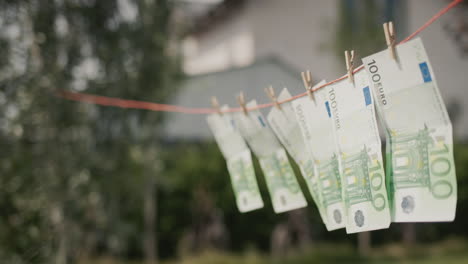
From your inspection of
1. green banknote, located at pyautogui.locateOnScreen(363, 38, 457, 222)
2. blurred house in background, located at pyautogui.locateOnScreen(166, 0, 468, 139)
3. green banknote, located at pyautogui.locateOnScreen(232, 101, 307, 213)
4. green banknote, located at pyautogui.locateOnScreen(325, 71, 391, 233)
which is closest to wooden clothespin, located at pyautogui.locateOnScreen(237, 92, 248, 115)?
green banknote, located at pyautogui.locateOnScreen(232, 101, 307, 213)

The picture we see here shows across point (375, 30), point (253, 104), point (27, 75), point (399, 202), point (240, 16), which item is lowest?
point (399, 202)

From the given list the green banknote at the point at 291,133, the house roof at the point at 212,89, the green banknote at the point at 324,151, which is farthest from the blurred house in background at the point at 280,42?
the green banknote at the point at 324,151

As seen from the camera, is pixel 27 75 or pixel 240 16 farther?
pixel 240 16

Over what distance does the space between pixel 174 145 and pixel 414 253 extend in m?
4.43

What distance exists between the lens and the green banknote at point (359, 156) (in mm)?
1805

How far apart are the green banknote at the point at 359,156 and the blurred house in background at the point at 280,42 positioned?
436cm

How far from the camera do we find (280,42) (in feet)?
40.9

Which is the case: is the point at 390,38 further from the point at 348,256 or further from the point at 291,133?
the point at 348,256

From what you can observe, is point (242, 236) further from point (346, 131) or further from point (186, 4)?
point (346, 131)

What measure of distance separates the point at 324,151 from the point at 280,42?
10.6 meters

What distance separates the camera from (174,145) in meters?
9.41

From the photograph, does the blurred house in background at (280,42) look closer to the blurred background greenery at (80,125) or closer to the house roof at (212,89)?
the house roof at (212,89)

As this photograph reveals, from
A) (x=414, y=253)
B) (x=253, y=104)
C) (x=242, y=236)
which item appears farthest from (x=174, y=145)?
(x=253, y=104)

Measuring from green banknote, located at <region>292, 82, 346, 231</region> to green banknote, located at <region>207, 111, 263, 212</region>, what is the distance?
536 mm
